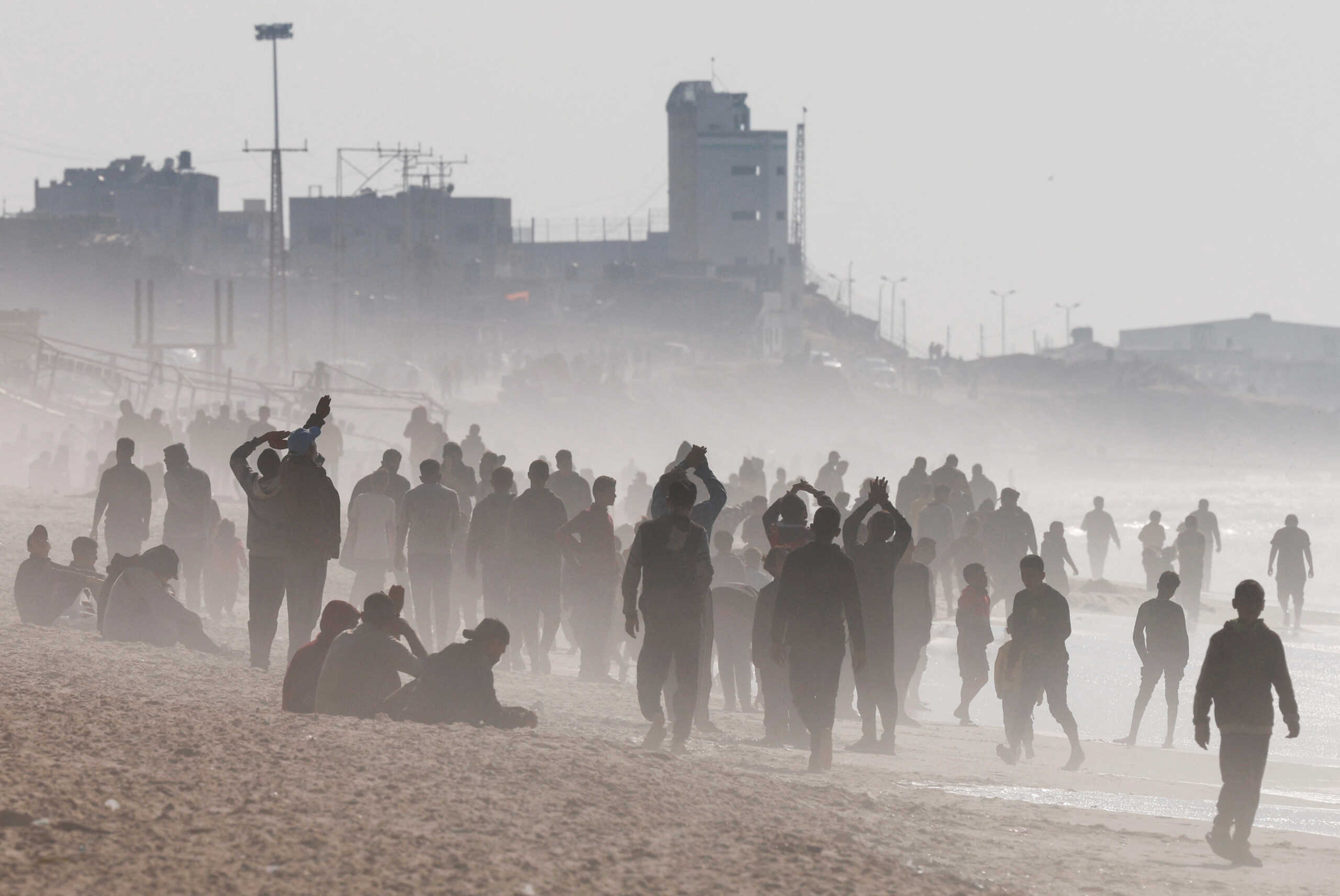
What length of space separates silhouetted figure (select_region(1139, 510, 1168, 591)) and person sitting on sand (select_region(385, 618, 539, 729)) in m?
14.6

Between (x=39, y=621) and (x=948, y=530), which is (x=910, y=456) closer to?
(x=948, y=530)

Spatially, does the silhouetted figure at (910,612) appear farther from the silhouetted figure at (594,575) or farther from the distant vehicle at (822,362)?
the distant vehicle at (822,362)

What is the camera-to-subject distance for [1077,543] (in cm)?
4609

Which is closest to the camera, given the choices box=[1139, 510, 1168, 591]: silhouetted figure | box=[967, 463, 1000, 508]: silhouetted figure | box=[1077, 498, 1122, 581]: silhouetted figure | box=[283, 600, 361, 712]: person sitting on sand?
box=[283, 600, 361, 712]: person sitting on sand

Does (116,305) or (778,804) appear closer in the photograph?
(778,804)

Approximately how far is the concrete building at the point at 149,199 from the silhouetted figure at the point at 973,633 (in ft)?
294

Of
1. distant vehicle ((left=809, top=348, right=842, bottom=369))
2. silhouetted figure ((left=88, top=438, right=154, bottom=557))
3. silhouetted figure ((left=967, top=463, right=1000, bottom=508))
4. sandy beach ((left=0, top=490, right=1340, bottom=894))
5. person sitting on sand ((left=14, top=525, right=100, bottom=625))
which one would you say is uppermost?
distant vehicle ((left=809, top=348, right=842, bottom=369))

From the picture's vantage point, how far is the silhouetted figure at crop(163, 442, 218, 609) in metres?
13.1

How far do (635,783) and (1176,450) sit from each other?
105 meters

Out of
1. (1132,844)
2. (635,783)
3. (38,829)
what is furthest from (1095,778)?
(38,829)

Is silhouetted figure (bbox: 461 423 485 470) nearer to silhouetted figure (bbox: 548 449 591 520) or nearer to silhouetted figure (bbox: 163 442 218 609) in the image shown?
silhouetted figure (bbox: 163 442 218 609)

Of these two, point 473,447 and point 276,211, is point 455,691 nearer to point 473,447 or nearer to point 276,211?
point 473,447

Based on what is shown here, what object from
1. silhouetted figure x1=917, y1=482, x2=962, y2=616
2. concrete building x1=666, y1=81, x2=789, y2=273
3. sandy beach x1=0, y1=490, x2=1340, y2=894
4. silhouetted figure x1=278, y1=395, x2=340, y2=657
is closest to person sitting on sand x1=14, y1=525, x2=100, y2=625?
sandy beach x1=0, y1=490, x2=1340, y2=894

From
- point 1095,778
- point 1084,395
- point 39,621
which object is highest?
point 1084,395
